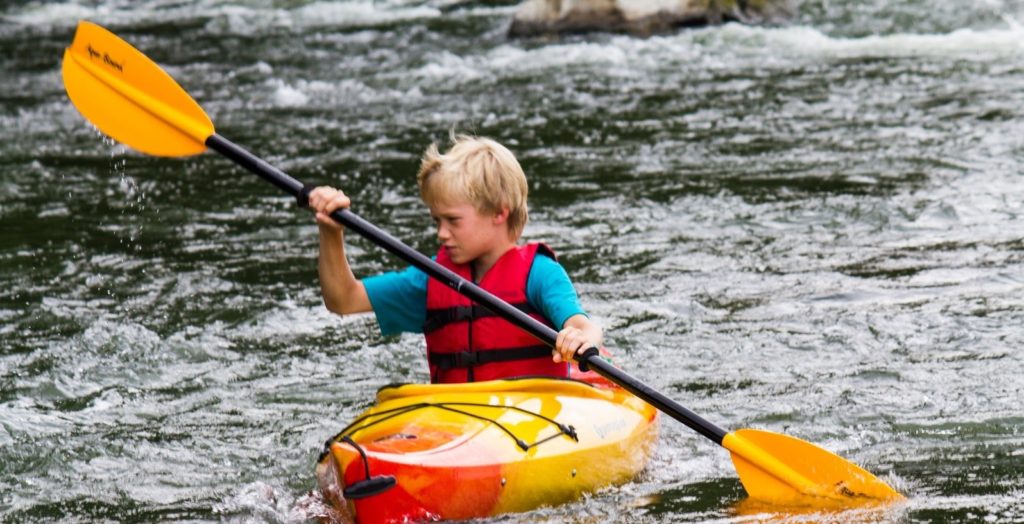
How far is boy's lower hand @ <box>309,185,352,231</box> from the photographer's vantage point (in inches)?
149

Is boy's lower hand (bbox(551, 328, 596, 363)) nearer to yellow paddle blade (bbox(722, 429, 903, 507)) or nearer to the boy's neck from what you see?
the boy's neck

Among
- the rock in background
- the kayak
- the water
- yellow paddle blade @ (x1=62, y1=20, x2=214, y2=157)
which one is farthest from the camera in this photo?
the rock in background

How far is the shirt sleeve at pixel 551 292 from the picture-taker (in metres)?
3.85

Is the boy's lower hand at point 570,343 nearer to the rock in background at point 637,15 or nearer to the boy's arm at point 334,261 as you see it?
the boy's arm at point 334,261

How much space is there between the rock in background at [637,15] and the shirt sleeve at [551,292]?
7.97 meters

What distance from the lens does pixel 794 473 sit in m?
3.79

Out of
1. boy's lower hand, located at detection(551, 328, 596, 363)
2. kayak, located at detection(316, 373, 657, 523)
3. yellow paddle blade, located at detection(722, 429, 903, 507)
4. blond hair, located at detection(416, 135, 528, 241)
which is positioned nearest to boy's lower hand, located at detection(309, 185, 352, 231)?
blond hair, located at detection(416, 135, 528, 241)

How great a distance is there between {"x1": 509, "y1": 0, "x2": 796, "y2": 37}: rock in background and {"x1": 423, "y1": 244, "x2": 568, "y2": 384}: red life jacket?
7.98m

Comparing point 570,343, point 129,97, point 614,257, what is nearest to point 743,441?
point 570,343

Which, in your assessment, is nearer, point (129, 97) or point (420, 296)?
point (420, 296)

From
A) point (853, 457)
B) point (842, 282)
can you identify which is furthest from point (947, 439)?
point (842, 282)

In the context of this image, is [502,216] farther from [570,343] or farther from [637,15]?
[637,15]

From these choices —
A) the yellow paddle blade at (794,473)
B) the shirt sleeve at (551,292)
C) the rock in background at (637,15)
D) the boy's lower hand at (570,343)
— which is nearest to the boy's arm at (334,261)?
the shirt sleeve at (551,292)

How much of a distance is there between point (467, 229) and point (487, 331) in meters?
0.29
